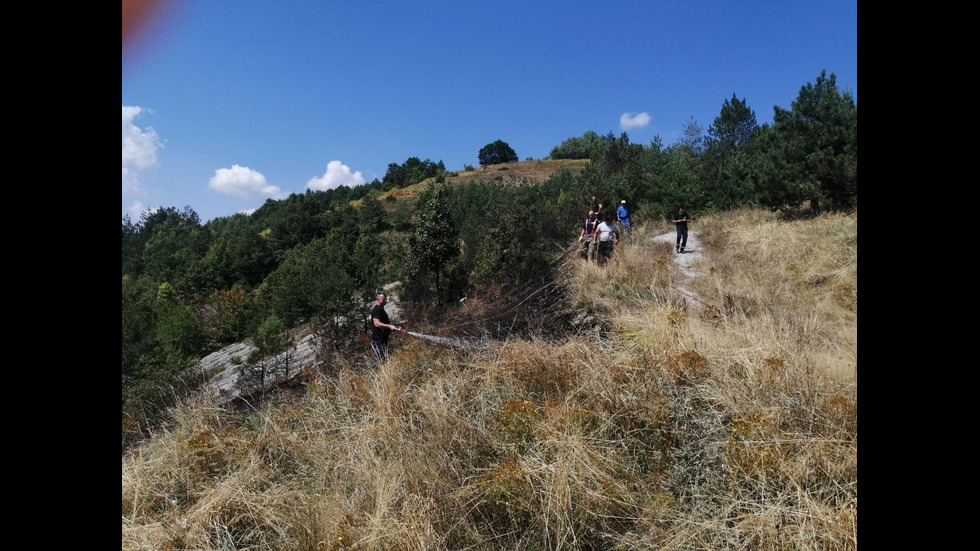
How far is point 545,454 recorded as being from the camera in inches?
122

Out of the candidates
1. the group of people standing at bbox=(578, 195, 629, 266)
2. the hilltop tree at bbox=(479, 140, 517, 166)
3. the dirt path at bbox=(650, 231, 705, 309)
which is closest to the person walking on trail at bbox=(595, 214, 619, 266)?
the group of people standing at bbox=(578, 195, 629, 266)

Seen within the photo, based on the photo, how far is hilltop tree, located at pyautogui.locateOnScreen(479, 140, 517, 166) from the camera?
7644cm

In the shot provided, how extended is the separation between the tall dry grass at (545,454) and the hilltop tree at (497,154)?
242 ft

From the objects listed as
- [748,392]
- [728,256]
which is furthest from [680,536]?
[728,256]

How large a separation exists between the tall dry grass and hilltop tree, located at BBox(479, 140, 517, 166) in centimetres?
7380

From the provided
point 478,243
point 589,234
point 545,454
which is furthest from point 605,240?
point 545,454

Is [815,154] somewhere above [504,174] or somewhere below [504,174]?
below

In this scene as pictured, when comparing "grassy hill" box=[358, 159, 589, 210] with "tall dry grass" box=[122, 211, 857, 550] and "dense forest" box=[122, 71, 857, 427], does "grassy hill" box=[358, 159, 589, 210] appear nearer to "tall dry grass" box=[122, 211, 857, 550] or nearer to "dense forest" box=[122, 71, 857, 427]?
"dense forest" box=[122, 71, 857, 427]

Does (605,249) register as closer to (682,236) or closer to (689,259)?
(689,259)

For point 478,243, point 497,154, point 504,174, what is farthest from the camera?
point 497,154

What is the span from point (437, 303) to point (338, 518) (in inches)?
404

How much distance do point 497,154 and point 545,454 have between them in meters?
76.5
